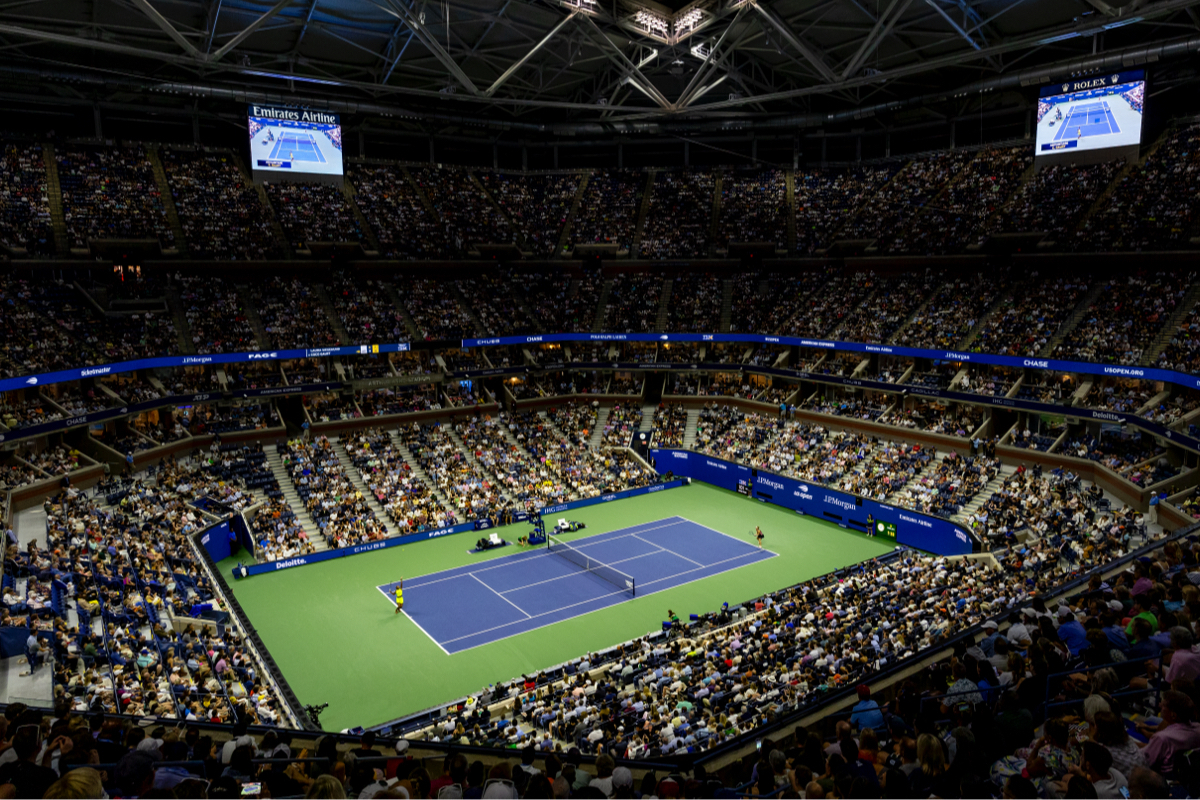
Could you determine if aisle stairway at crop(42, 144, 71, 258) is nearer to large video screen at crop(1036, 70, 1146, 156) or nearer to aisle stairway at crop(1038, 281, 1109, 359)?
aisle stairway at crop(1038, 281, 1109, 359)

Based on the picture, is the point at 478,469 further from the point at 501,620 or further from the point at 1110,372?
the point at 1110,372

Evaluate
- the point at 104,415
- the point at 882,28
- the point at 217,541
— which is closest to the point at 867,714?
the point at 217,541

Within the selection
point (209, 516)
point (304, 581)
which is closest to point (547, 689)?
point (304, 581)

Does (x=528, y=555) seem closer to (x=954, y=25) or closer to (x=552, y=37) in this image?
(x=552, y=37)

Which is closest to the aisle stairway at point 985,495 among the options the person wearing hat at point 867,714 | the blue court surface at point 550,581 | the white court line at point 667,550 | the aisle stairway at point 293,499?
the blue court surface at point 550,581

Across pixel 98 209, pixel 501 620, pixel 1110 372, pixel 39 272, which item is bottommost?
pixel 501 620

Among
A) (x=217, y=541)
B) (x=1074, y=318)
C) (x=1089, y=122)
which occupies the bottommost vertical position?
(x=217, y=541)

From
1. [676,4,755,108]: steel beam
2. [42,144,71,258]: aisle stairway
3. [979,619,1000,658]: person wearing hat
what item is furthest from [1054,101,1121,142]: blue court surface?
[42,144,71,258]: aisle stairway
